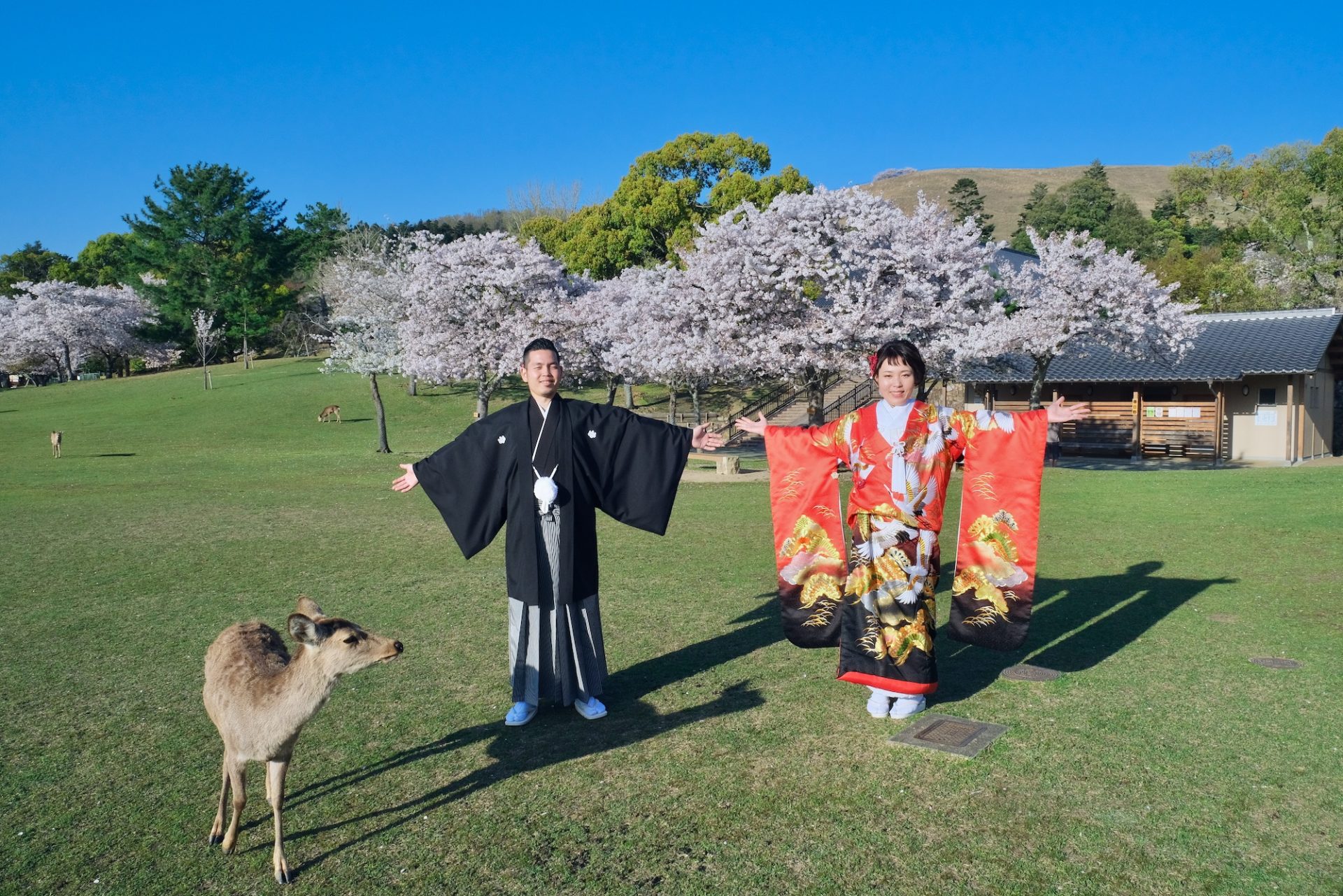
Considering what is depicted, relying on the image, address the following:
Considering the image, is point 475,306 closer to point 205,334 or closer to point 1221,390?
point 1221,390

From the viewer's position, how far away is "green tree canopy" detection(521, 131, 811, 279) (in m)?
43.2

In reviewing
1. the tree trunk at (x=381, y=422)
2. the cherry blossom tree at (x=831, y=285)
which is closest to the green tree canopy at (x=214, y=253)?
the tree trunk at (x=381, y=422)

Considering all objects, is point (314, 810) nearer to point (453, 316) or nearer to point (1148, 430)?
point (453, 316)

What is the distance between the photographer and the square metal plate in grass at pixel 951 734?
16.1 ft

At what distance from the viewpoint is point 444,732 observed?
17.5 feet

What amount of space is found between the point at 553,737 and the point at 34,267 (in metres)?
80.9

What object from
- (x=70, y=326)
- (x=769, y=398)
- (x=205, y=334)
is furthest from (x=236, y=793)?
(x=70, y=326)

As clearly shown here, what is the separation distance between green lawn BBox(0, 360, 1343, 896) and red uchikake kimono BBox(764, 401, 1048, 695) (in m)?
0.40

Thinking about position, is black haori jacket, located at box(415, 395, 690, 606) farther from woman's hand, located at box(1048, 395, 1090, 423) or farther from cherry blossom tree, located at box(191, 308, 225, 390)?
cherry blossom tree, located at box(191, 308, 225, 390)

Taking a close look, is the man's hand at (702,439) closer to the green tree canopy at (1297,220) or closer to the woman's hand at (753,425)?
the woman's hand at (753,425)

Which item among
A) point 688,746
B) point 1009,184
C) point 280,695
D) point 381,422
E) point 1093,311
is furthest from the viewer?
point 1009,184

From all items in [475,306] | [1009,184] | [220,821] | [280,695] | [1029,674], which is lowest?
[1029,674]

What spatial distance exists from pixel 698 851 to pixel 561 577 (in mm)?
1993

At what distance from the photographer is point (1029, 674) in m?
6.15
